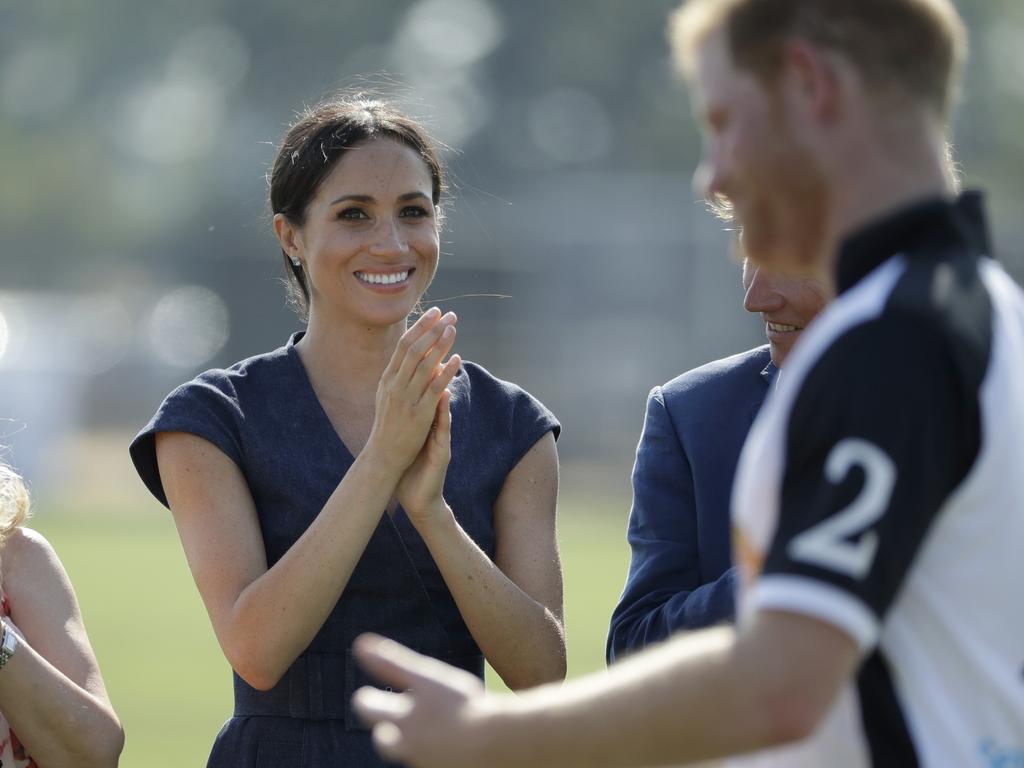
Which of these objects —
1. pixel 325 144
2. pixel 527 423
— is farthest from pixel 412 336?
pixel 325 144

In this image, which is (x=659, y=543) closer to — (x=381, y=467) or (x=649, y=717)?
(x=381, y=467)

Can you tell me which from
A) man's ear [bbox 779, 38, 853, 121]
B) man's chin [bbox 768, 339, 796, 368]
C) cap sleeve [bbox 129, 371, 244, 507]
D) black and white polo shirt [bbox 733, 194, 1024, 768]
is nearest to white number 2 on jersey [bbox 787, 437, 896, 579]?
black and white polo shirt [bbox 733, 194, 1024, 768]

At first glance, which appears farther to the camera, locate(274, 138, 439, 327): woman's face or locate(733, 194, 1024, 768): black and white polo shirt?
locate(274, 138, 439, 327): woman's face

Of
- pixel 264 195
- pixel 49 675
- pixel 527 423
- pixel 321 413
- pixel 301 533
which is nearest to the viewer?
pixel 49 675

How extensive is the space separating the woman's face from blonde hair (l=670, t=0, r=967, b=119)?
1887 mm

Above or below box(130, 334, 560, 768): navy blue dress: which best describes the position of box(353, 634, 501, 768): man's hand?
below

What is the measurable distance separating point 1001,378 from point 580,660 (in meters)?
9.94

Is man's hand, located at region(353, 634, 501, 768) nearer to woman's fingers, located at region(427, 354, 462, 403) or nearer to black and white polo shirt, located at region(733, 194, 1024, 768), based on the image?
black and white polo shirt, located at region(733, 194, 1024, 768)

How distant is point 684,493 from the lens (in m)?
3.44

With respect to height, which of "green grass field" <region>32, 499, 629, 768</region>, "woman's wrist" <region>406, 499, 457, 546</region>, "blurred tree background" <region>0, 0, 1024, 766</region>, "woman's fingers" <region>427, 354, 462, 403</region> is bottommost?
"woman's wrist" <region>406, 499, 457, 546</region>

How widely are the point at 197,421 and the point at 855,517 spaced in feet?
6.70

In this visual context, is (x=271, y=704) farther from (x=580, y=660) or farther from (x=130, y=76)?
(x=130, y=76)

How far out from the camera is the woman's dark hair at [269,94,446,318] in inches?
150

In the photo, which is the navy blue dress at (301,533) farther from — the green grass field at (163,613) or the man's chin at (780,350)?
the green grass field at (163,613)
